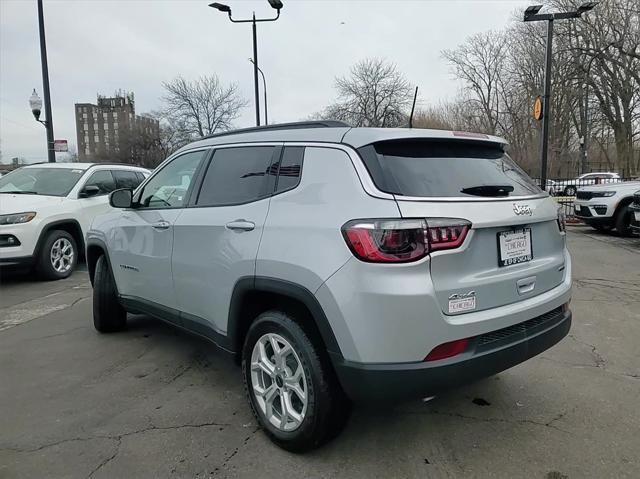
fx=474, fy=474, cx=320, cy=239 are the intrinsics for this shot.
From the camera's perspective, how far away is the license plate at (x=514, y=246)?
2.48 m

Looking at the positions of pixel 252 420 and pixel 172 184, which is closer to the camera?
pixel 252 420

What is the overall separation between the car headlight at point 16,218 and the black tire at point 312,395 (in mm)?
5975

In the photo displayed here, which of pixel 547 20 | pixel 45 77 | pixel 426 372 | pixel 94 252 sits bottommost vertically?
pixel 426 372

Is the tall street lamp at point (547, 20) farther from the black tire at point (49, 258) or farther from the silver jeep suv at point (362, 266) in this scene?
the black tire at point (49, 258)

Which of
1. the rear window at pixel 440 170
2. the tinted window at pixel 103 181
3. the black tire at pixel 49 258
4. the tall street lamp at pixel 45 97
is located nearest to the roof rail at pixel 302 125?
the rear window at pixel 440 170

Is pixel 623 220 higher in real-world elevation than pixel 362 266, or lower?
lower

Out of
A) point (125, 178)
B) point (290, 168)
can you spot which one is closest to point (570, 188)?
point (125, 178)

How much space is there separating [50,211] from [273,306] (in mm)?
6083

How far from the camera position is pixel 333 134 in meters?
2.65

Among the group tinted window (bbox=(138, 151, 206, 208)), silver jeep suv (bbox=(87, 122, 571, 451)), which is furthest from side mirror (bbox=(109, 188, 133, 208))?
silver jeep suv (bbox=(87, 122, 571, 451))

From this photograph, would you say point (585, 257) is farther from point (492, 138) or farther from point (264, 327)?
point (264, 327)

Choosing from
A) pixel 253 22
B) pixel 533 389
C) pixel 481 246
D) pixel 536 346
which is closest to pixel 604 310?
pixel 533 389

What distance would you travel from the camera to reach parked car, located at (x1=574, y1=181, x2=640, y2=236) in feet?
33.9

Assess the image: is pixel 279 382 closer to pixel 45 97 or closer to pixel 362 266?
pixel 362 266
